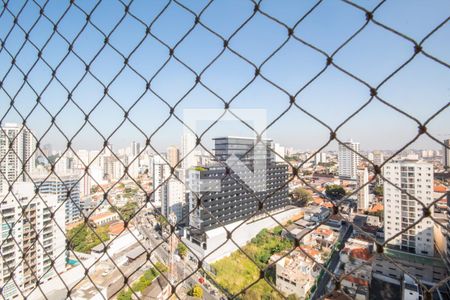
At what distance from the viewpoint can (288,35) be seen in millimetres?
480

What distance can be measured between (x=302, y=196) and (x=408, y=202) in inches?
378

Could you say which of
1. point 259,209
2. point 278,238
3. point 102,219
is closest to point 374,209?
point 278,238

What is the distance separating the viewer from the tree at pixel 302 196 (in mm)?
11117

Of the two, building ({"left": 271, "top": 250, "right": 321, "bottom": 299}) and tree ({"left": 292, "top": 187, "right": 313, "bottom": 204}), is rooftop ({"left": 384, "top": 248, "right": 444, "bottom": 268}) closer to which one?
building ({"left": 271, "top": 250, "right": 321, "bottom": 299})

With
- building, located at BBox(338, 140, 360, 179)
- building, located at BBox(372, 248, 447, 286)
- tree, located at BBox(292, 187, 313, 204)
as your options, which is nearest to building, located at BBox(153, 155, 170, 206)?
building, located at BBox(338, 140, 360, 179)

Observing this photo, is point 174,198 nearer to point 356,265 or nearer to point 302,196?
point 302,196

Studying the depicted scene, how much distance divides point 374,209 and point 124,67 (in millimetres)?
9922

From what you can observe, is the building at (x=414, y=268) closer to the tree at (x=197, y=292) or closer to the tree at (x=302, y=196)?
the tree at (x=197, y=292)

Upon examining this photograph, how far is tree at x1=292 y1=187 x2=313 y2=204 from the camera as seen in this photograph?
36.5 feet

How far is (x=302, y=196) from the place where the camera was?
37.9 ft

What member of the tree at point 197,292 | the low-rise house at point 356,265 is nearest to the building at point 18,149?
the tree at point 197,292

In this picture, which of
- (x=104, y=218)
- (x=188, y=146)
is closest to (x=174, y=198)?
(x=104, y=218)

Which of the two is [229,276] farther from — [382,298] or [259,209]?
[259,209]

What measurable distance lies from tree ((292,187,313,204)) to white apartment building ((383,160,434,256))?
5260mm
